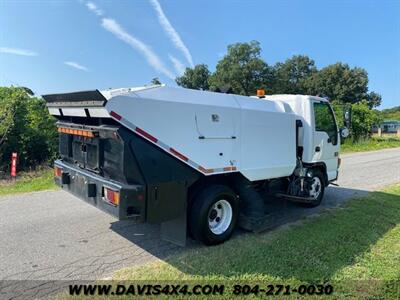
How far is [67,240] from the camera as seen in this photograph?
17.1 feet

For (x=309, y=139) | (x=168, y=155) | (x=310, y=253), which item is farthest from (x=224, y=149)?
(x=309, y=139)

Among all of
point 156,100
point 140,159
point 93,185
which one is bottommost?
point 93,185

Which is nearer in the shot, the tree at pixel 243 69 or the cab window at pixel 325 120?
the cab window at pixel 325 120

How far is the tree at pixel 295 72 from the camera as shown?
69.3 m

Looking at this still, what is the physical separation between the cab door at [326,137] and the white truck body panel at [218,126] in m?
0.96

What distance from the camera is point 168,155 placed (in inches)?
175

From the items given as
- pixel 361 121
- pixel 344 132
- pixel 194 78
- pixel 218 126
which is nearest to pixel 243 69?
pixel 194 78

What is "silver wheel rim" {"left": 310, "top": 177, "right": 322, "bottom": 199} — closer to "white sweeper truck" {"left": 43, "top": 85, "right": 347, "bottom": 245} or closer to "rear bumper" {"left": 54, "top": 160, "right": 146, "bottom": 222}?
"white sweeper truck" {"left": 43, "top": 85, "right": 347, "bottom": 245}

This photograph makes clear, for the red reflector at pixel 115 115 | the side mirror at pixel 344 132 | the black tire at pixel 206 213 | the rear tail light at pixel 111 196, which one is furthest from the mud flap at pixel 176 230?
the side mirror at pixel 344 132

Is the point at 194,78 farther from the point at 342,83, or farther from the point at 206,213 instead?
the point at 206,213

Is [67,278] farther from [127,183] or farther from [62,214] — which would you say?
[62,214]

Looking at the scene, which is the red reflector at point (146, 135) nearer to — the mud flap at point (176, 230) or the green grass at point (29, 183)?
the mud flap at point (176, 230)

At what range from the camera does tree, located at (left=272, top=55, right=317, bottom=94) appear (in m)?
69.3

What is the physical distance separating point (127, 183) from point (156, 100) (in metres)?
1.10
